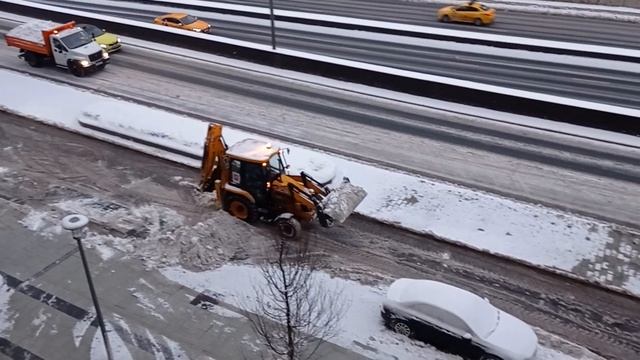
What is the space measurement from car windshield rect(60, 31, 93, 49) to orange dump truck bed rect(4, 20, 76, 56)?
709 millimetres

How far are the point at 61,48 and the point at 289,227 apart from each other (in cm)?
1765

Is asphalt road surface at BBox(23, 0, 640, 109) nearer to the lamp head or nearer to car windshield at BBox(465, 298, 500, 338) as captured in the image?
car windshield at BBox(465, 298, 500, 338)

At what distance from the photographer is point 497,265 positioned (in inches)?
614

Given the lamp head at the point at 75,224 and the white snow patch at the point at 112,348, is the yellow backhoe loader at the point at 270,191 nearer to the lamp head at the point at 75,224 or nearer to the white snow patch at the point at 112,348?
the white snow patch at the point at 112,348

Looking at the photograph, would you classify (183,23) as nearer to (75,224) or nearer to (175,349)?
(175,349)

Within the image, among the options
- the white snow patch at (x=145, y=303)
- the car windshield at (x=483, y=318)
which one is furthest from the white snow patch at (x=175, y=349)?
the car windshield at (x=483, y=318)

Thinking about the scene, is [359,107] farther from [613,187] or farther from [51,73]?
[51,73]

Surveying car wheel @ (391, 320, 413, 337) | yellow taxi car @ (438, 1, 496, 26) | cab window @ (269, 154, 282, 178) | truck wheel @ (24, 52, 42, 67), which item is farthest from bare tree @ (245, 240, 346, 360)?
→ yellow taxi car @ (438, 1, 496, 26)

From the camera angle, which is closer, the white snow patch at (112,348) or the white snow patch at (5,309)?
the white snow patch at (112,348)

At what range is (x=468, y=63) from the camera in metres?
30.0

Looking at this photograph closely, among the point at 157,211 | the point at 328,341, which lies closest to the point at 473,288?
the point at 328,341

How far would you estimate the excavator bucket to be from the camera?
15.5 m

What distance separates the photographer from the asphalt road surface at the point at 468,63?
26.9 meters

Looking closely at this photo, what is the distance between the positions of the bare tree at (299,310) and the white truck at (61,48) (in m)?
17.1
